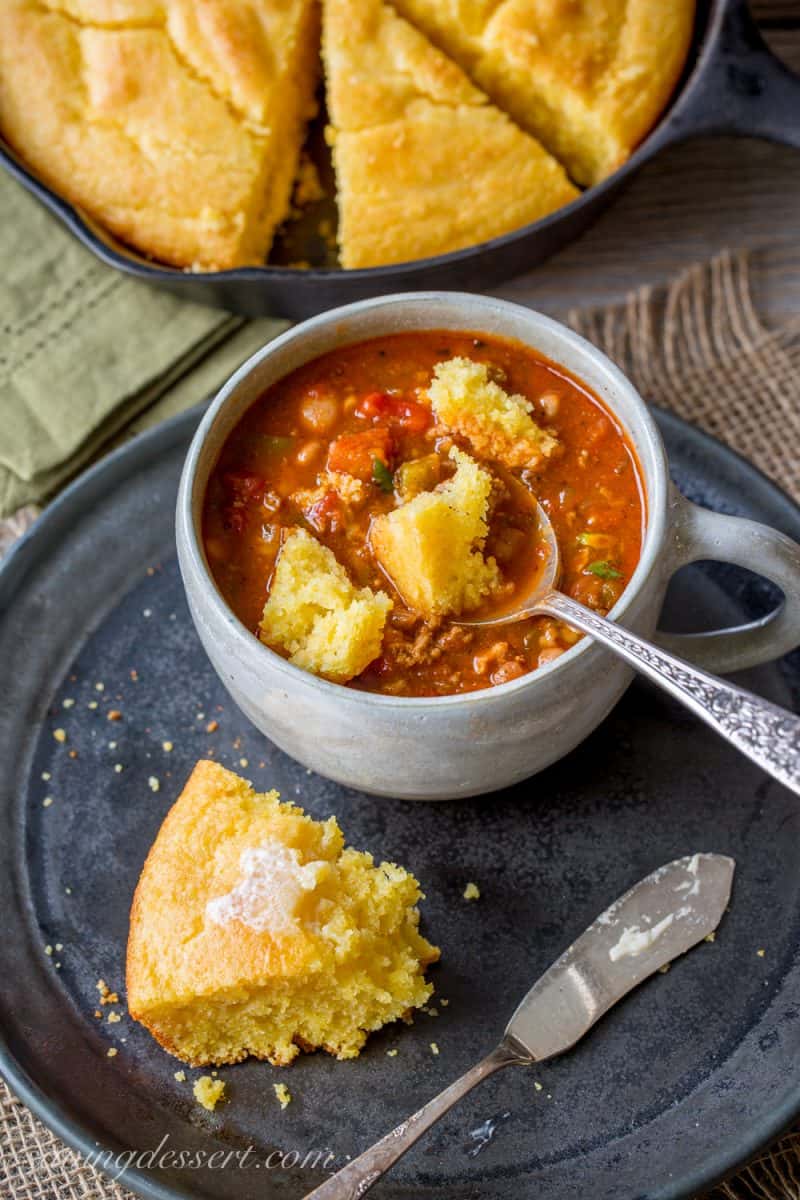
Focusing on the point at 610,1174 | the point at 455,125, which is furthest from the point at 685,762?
the point at 455,125

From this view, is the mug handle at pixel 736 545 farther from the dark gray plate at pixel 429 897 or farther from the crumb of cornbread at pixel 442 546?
the dark gray plate at pixel 429 897

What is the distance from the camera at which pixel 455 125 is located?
3463 mm

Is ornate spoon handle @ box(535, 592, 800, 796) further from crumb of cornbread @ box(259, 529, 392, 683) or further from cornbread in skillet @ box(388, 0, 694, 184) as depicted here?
cornbread in skillet @ box(388, 0, 694, 184)

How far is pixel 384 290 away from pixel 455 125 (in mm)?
584

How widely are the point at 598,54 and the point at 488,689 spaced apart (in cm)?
221

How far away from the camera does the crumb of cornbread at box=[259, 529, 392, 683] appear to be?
2109 millimetres

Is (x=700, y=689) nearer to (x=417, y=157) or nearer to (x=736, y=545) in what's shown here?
(x=736, y=545)

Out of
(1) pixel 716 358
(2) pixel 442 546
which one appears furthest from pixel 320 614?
(1) pixel 716 358

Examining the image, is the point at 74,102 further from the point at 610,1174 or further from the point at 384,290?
the point at 610,1174

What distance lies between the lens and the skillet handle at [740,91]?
324cm

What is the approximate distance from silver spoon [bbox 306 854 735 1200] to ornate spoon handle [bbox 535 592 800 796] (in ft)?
1.39

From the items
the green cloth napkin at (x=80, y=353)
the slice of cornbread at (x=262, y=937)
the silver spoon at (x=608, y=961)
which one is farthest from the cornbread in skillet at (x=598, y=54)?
the slice of cornbread at (x=262, y=937)

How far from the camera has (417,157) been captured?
3.43 meters

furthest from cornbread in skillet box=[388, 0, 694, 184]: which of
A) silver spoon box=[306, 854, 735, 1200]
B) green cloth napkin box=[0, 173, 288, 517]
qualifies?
silver spoon box=[306, 854, 735, 1200]
